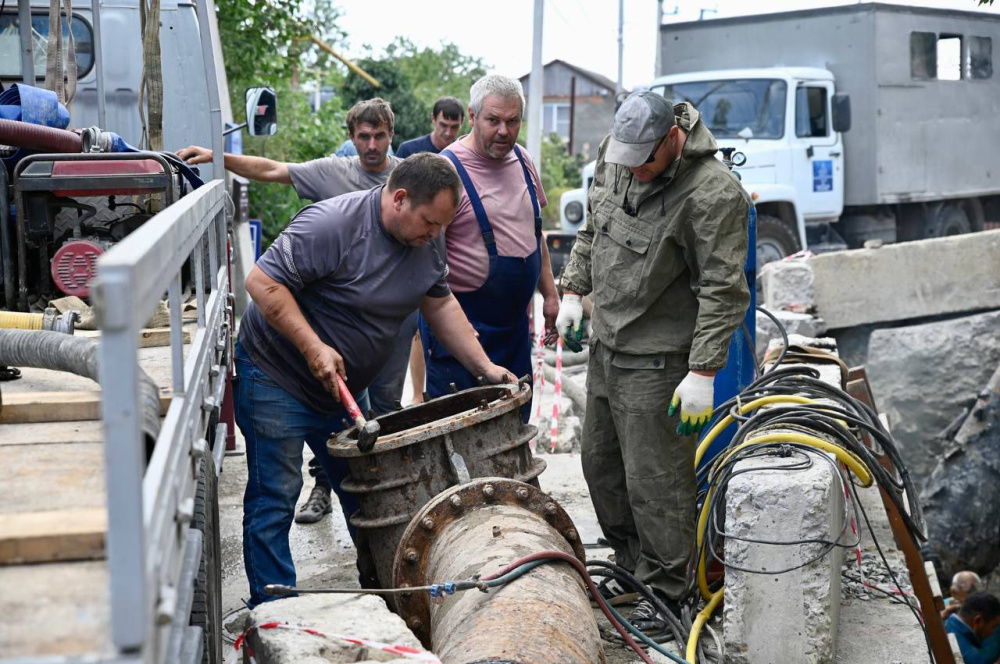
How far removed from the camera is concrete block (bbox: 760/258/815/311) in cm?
963

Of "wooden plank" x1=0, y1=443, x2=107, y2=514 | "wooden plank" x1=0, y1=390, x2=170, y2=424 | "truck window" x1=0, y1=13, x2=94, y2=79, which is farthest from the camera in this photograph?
"truck window" x1=0, y1=13, x2=94, y2=79

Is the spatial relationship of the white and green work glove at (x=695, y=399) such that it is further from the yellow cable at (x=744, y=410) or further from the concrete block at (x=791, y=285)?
the concrete block at (x=791, y=285)

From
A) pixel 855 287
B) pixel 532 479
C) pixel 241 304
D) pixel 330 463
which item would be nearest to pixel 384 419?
pixel 330 463

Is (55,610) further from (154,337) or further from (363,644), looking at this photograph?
(154,337)

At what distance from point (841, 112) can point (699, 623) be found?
33.0 feet

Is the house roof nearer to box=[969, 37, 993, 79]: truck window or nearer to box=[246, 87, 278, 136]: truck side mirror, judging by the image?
box=[969, 37, 993, 79]: truck window

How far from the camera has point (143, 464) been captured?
1656mm

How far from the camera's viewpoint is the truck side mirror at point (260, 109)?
19.5ft

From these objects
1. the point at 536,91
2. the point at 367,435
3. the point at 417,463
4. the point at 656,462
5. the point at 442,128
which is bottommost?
the point at 656,462

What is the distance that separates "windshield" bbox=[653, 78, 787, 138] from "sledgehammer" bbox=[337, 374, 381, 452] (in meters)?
9.99

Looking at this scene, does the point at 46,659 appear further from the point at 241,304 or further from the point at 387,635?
the point at 241,304

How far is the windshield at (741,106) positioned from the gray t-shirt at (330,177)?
A: 8.12m

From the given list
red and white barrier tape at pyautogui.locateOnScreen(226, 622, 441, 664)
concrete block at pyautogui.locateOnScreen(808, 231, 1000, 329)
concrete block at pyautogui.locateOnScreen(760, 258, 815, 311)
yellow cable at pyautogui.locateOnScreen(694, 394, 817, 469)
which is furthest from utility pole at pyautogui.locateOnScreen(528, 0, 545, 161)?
red and white barrier tape at pyautogui.locateOnScreen(226, 622, 441, 664)

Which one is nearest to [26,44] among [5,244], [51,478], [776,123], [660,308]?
[5,244]
